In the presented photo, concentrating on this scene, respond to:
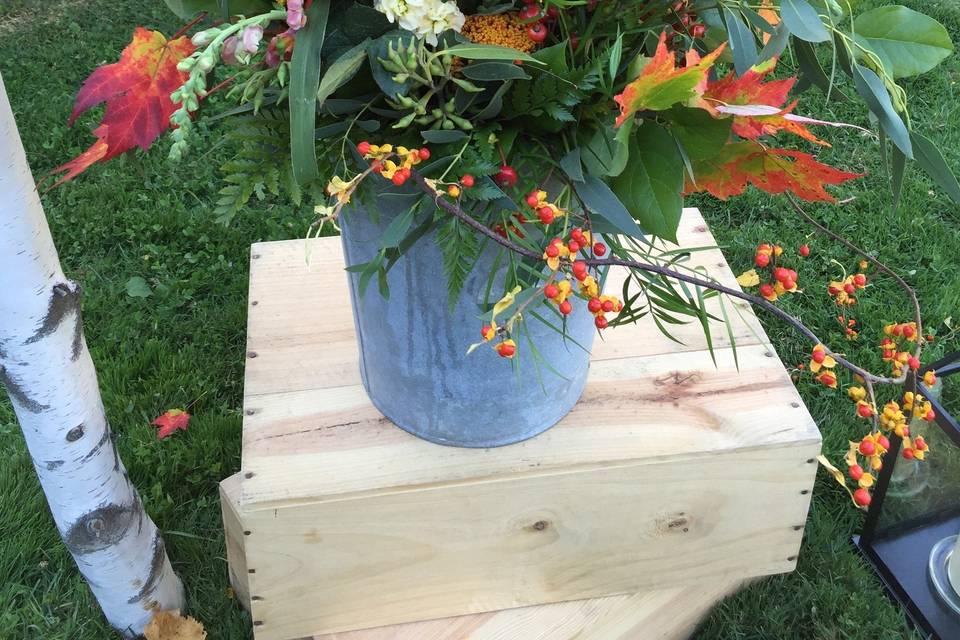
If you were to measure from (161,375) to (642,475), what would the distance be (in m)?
0.98

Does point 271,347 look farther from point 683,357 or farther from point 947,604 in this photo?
point 947,604

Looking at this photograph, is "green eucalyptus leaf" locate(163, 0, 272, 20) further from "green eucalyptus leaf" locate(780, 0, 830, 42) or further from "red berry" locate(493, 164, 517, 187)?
"green eucalyptus leaf" locate(780, 0, 830, 42)

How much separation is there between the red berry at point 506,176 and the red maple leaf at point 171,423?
100 centimetres

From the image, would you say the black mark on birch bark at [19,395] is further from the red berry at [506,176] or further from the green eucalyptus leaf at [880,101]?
the green eucalyptus leaf at [880,101]

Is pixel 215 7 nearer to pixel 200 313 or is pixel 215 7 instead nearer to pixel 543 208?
pixel 543 208

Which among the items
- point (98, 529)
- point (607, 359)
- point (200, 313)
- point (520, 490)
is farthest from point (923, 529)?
point (200, 313)

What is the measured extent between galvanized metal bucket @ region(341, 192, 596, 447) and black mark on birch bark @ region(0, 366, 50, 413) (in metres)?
0.38

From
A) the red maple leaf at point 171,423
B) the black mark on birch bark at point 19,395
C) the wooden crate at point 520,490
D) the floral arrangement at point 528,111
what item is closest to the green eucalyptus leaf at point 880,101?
the floral arrangement at point 528,111

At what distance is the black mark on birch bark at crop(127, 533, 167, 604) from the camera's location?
1.21m

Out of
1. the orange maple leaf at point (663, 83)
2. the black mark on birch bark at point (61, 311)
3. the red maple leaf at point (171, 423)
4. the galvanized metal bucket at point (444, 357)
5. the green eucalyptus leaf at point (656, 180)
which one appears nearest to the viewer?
the orange maple leaf at point (663, 83)

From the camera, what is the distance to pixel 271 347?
1178mm

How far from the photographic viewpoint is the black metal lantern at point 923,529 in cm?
121

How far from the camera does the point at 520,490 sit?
3.37 ft

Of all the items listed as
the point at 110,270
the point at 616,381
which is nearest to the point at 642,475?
the point at 616,381
